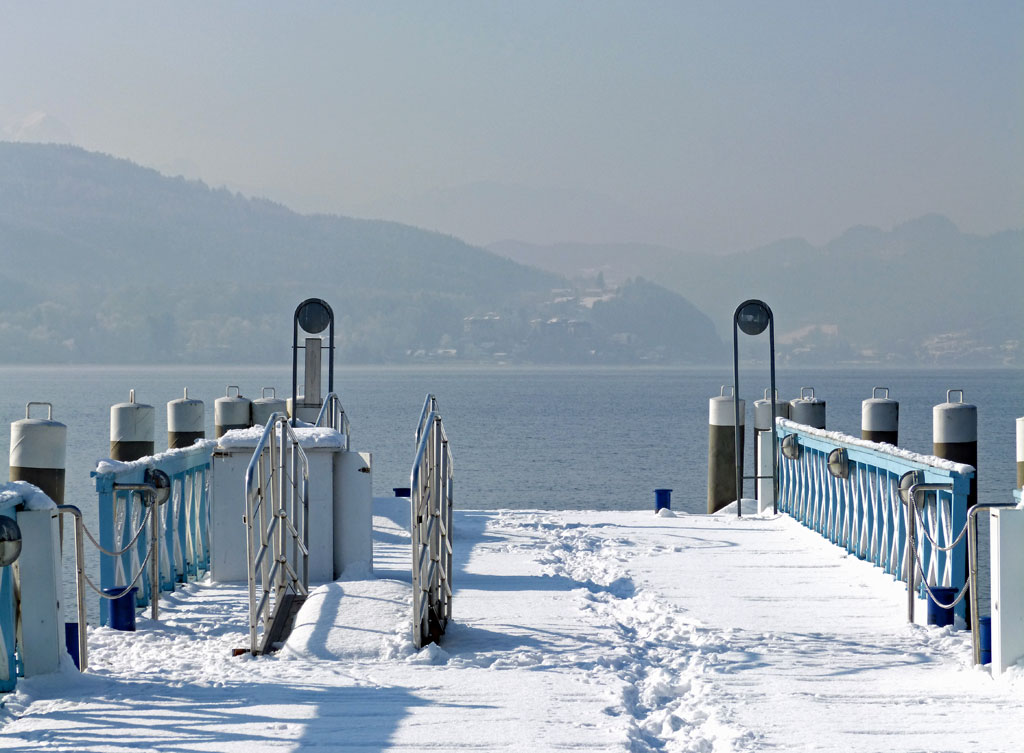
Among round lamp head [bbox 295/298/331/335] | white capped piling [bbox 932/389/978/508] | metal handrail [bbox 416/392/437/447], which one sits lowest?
white capped piling [bbox 932/389/978/508]

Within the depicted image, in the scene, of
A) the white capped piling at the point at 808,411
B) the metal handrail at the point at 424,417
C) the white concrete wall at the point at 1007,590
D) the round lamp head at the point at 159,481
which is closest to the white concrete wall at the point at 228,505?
the round lamp head at the point at 159,481

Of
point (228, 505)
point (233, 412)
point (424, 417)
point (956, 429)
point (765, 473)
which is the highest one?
point (424, 417)

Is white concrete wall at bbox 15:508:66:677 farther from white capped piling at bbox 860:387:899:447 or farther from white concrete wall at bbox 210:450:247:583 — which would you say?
white capped piling at bbox 860:387:899:447

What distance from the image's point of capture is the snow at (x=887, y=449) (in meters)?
7.58

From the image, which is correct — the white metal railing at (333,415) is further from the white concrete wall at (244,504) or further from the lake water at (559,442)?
the lake water at (559,442)

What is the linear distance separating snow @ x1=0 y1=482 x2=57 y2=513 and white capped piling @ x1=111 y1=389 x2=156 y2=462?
33.8 ft

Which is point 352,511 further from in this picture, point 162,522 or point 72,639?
point 72,639

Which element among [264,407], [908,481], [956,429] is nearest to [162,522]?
[908,481]

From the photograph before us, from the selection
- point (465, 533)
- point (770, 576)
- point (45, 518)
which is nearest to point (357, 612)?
point (45, 518)

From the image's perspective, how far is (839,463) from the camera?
10367mm

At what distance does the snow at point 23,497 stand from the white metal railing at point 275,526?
1078mm

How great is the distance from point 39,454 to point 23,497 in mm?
8401

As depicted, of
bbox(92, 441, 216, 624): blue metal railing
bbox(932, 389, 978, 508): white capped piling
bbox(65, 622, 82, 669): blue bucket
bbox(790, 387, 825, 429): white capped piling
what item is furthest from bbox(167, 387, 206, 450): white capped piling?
bbox(65, 622, 82, 669): blue bucket

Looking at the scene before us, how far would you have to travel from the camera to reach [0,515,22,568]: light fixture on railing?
18.4ft
